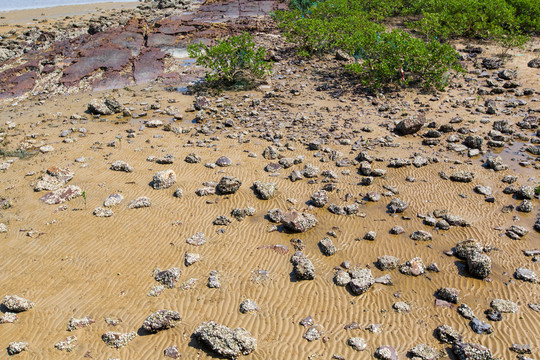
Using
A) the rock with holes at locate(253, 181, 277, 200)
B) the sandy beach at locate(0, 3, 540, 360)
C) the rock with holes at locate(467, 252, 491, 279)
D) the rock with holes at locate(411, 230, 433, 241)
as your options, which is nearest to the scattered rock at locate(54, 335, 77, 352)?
the sandy beach at locate(0, 3, 540, 360)

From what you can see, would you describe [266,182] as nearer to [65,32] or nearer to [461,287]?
[461,287]

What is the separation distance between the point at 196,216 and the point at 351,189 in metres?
2.97

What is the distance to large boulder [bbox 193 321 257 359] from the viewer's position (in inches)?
167

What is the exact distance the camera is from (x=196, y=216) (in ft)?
21.9

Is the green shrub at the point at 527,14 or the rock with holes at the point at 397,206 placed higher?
the green shrub at the point at 527,14

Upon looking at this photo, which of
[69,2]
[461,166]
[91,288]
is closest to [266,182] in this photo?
[91,288]

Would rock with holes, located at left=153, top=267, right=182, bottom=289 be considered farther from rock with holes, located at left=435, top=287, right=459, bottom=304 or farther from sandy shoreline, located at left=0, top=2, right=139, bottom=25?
sandy shoreline, located at left=0, top=2, right=139, bottom=25

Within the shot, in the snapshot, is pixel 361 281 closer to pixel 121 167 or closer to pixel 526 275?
pixel 526 275

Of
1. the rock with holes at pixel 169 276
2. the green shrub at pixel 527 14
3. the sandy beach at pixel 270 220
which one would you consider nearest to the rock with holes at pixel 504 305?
the sandy beach at pixel 270 220

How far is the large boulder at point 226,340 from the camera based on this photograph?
4246 mm

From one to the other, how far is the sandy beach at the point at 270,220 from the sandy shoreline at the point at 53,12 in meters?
15.8

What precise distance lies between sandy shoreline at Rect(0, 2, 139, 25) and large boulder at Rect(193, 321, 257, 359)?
2462 centimetres

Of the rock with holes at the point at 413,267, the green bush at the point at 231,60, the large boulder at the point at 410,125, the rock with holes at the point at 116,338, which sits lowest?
the rock with holes at the point at 116,338

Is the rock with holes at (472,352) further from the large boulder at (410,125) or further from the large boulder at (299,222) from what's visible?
the large boulder at (410,125)
